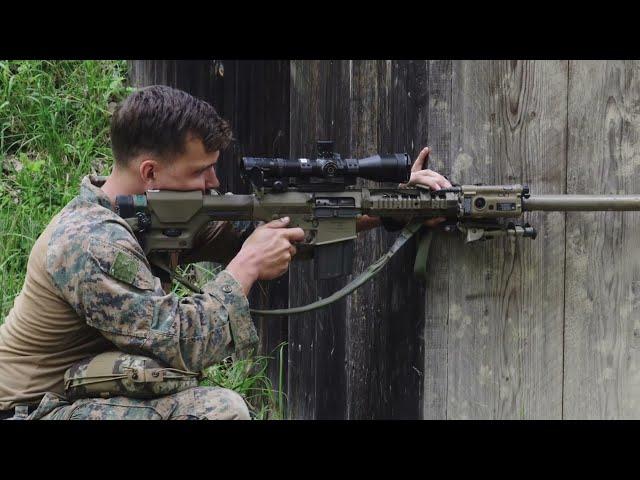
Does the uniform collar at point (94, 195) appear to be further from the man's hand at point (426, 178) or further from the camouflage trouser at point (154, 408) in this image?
the man's hand at point (426, 178)

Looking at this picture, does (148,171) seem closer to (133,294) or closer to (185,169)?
(185,169)

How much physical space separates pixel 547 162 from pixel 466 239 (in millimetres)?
466

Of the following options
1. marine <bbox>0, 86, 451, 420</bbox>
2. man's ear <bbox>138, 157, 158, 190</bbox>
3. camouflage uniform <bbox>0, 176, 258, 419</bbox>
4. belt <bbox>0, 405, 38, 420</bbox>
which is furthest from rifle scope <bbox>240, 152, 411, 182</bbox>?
belt <bbox>0, 405, 38, 420</bbox>

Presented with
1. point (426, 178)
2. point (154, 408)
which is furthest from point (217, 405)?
point (426, 178)

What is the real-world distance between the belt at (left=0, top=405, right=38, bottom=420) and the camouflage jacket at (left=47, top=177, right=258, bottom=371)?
1.42 feet

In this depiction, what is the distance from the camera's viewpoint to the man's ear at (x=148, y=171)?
378cm

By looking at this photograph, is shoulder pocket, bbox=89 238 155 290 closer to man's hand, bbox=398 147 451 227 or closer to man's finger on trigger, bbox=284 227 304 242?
man's finger on trigger, bbox=284 227 304 242

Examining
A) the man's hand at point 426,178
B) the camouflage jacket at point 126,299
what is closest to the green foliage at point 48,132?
the camouflage jacket at point 126,299

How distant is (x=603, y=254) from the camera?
13.1 ft

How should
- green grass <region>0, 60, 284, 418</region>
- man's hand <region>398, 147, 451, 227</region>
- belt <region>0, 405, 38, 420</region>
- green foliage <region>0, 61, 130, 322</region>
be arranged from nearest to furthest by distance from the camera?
belt <region>0, 405, 38, 420</region>, man's hand <region>398, 147, 451, 227</region>, green grass <region>0, 60, 284, 418</region>, green foliage <region>0, 61, 130, 322</region>

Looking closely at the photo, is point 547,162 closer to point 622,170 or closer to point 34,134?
point 622,170

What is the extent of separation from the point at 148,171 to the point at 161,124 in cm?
20

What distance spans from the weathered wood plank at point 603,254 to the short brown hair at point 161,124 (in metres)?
1.51

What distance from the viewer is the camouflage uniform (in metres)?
3.52
